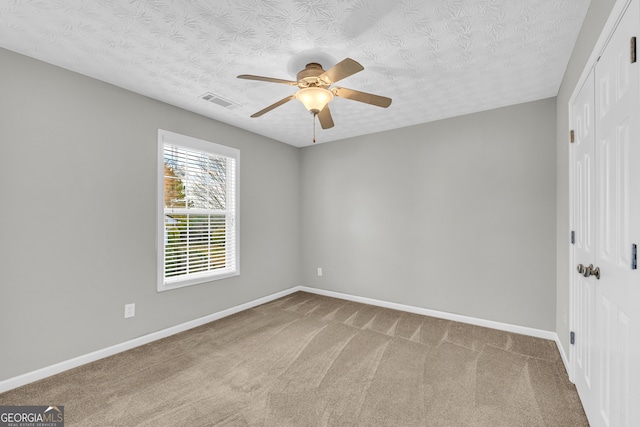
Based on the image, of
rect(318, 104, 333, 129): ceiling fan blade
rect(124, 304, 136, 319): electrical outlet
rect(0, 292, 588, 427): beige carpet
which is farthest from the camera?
rect(124, 304, 136, 319): electrical outlet

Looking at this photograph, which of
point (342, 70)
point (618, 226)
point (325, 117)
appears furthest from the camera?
point (325, 117)

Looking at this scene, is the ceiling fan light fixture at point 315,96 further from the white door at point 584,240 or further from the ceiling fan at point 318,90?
the white door at point 584,240

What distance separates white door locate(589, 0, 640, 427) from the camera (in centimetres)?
111

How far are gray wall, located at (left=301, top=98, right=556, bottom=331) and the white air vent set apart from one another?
186 centimetres

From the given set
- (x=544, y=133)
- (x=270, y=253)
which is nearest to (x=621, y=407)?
(x=544, y=133)

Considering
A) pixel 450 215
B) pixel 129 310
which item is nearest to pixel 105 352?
pixel 129 310

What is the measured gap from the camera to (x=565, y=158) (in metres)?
2.39

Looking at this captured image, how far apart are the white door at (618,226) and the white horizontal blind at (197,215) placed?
137 inches

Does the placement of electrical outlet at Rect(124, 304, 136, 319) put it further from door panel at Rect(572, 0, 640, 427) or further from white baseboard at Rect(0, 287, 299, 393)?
door panel at Rect(572, 0, 640, 427)

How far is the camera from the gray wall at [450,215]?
2982mm

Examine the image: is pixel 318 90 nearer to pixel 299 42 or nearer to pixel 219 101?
pixel 299 42

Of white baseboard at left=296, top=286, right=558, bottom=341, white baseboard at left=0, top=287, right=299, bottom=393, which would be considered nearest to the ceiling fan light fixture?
white baseboard at left=0, top=287, right=299, bottom=393

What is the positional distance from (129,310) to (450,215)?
3.72m

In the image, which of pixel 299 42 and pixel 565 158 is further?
pixel 565 158
